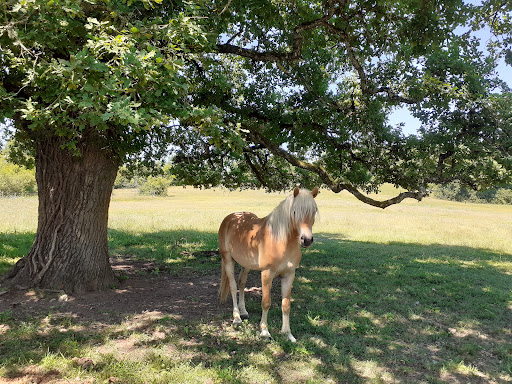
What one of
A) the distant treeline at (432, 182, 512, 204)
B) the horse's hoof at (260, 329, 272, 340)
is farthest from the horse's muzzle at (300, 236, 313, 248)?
the distant treeline at (432, 182, 512, 204)

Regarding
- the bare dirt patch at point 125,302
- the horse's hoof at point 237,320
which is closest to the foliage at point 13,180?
the bare dirt patch at point 125,302

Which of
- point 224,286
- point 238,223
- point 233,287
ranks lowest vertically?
point 224,286

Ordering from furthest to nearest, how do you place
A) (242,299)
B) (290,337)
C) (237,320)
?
(242,299) → (237,320) → (290,337)

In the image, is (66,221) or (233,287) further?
(66,221)

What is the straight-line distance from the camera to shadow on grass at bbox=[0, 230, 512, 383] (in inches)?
177

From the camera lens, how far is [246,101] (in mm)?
9820

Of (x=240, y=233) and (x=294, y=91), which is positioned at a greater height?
(x=294, y=91)

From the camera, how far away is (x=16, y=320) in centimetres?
573

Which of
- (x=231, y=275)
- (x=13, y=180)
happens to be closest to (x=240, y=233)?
(x=231, y=275)

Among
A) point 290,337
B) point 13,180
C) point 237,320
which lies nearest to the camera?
point 290,337

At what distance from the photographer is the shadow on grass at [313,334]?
4500 millimetres

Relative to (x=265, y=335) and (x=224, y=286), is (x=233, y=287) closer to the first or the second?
(x=224, y=286)

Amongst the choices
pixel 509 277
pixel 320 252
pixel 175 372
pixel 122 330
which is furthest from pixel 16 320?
pixel 509 277

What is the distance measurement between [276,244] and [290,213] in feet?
2.14
